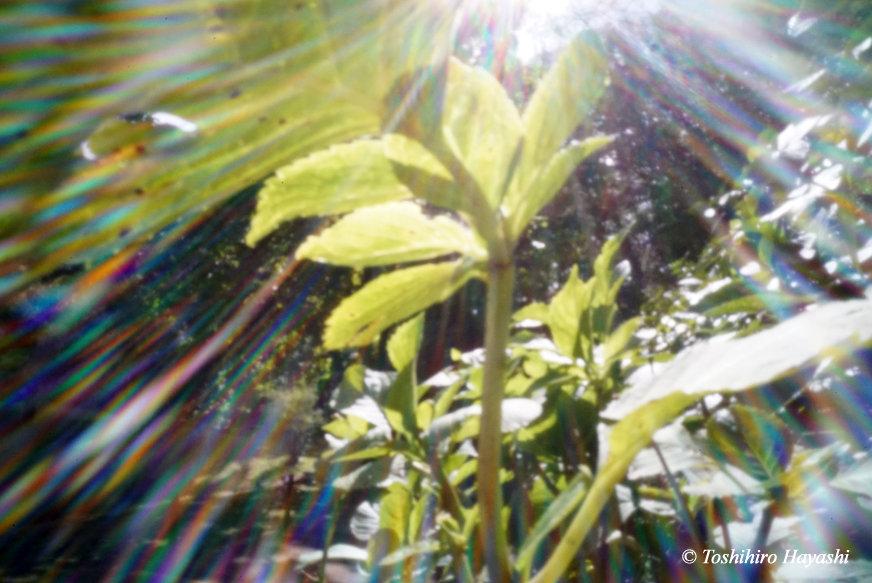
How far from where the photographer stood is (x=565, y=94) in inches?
11.4

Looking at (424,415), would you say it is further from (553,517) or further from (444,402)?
(553,517)

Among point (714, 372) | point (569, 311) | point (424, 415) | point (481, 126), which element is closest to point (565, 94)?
point (481, 126)

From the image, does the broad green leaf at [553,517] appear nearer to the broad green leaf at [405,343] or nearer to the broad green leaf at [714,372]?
the broad green leaf at [714,372]

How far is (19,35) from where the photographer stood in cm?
33

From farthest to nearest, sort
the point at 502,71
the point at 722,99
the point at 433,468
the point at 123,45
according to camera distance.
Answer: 1. the point at 722,99
2. the point at 502,71
3. the point at 433,468
4. the point at 123,45

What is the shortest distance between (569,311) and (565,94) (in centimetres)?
27

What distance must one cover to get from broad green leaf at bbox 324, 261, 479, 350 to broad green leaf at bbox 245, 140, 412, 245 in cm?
6

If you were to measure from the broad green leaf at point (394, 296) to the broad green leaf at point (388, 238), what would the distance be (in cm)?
1

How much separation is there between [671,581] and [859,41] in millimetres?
758

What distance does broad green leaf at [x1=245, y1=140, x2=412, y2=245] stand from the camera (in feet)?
0.91

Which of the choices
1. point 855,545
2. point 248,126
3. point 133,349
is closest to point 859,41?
point 855,545

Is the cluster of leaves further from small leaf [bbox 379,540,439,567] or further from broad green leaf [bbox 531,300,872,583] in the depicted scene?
broad green leaf [bbox 531,300,872,583]

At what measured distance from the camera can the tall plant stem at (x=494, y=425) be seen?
305 millimetres

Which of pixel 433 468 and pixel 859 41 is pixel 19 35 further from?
pixel 859 41
